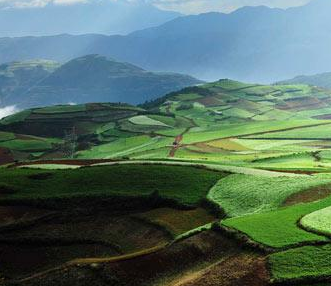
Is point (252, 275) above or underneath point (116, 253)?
above

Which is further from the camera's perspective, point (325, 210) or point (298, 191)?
point (298, 191)

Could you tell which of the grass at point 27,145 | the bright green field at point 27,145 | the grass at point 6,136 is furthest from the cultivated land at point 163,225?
the grass at point 6,136

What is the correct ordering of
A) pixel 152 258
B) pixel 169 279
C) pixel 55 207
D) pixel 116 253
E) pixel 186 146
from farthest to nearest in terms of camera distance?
pixel 186 146, pixel 55 207, pixel 116 253, pixel 152 258, pixel 169 279

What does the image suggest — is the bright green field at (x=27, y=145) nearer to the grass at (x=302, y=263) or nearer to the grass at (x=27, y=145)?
the grass at (x=27, y=145)

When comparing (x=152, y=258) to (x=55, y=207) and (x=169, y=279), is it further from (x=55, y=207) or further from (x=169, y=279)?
(x=55, y=207)

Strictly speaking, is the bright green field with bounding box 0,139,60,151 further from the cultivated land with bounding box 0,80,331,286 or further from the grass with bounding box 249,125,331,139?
the cultivated land with bounding box 0,80,331,286

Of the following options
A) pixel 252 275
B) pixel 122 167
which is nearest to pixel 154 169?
pixel 122 167
